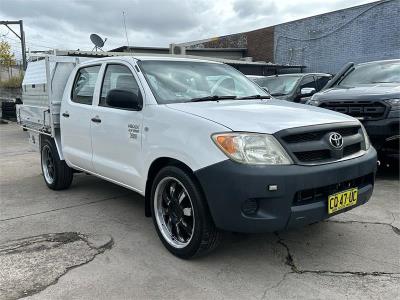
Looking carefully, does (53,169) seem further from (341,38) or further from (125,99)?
(341,38)

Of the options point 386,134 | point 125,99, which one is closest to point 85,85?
point 125,99

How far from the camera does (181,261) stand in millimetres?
3730

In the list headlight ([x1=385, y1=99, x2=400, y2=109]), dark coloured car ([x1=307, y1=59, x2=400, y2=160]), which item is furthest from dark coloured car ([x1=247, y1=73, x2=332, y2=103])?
headlight ([x1=385, y1=99, x2=400, y2=109])

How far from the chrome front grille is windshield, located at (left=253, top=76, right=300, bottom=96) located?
6.01 metres

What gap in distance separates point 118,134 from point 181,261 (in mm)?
1502

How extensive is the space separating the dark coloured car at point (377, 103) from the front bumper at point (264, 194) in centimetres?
289

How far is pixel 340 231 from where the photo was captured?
435 centimetres

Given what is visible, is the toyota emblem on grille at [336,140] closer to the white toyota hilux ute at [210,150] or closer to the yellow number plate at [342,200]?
the white toyota hilux ute at [210,150]

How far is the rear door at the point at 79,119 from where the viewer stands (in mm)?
5105

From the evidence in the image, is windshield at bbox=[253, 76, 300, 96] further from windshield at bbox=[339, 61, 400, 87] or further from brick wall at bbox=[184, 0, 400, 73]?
brick wall at bbox=[184, 0, 400, 73]

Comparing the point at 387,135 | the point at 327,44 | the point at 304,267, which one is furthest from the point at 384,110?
the point at 327,44

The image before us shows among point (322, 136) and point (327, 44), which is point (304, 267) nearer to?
point (322, 136)

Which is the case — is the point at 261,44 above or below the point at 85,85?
above

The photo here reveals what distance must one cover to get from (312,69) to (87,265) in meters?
17.9
